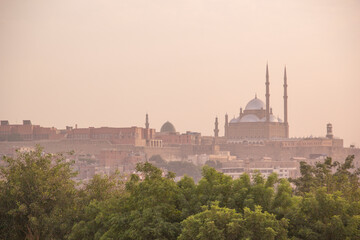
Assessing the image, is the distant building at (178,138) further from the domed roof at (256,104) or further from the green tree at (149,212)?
the green tree at (149,212)

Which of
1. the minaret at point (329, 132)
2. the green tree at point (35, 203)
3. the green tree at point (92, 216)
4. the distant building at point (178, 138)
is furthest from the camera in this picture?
the minaret at point (329, 132)

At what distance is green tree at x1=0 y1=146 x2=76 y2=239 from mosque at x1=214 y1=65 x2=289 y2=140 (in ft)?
299

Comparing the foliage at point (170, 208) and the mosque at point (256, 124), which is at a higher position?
the mosque at point (256, 124)

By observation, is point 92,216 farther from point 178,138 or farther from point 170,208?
point 178,138

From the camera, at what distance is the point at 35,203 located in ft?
77.9

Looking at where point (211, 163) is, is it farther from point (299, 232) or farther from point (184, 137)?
point (299, 232)

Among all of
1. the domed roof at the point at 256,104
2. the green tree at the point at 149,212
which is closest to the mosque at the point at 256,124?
the domed roof at the point at 256,104

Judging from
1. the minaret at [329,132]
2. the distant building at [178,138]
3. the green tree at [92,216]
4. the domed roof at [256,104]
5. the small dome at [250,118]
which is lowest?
the green tree at [92,216]

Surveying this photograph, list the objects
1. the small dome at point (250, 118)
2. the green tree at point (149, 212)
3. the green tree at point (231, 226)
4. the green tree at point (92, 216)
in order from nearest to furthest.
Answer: the green tree at point (231, 226), the green tree at point (149, 212), the green tree at point (92, 216), the small dome at point (250, 118)

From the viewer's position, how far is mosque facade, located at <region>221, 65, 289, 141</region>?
116938 millimetres

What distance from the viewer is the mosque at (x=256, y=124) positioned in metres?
117

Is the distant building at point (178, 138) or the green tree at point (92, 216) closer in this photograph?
the green tree at point (92, 216)

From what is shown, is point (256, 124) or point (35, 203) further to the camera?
point (256, 124)

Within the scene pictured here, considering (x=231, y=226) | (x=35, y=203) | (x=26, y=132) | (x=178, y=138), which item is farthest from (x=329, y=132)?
(x=231, y=226)
